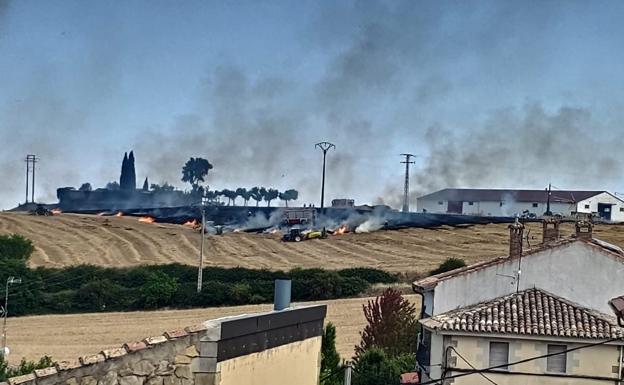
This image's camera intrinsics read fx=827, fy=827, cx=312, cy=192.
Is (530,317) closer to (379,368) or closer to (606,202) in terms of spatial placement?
(379,368)

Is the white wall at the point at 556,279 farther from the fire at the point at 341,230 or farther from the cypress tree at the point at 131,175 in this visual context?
the cypress tree at the point at 131,175

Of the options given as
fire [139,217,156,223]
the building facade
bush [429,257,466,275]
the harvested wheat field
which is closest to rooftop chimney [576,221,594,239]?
the building facade

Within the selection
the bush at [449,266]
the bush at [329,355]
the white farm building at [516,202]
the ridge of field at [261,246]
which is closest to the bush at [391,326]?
the bush at [329,355]

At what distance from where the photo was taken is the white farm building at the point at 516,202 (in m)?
93.1

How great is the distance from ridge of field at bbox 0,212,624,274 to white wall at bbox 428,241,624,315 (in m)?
37.2

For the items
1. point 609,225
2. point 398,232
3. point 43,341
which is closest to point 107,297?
point 43,341

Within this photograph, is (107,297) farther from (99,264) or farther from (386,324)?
(386,324)

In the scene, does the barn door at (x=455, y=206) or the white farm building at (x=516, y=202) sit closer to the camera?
the white farm building at (x=516, y=202)

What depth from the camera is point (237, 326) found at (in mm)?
8891

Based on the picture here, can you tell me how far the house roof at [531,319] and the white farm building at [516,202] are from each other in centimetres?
6416

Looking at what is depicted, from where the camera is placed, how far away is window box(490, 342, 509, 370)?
20453 millimetres

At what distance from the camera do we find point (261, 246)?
78875 mm

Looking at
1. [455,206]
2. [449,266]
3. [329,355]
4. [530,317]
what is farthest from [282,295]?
[455,206]

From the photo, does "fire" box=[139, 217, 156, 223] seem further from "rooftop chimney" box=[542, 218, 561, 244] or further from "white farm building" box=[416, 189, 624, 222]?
"rooftop chimney" box=[542, 218, 561, 244]
